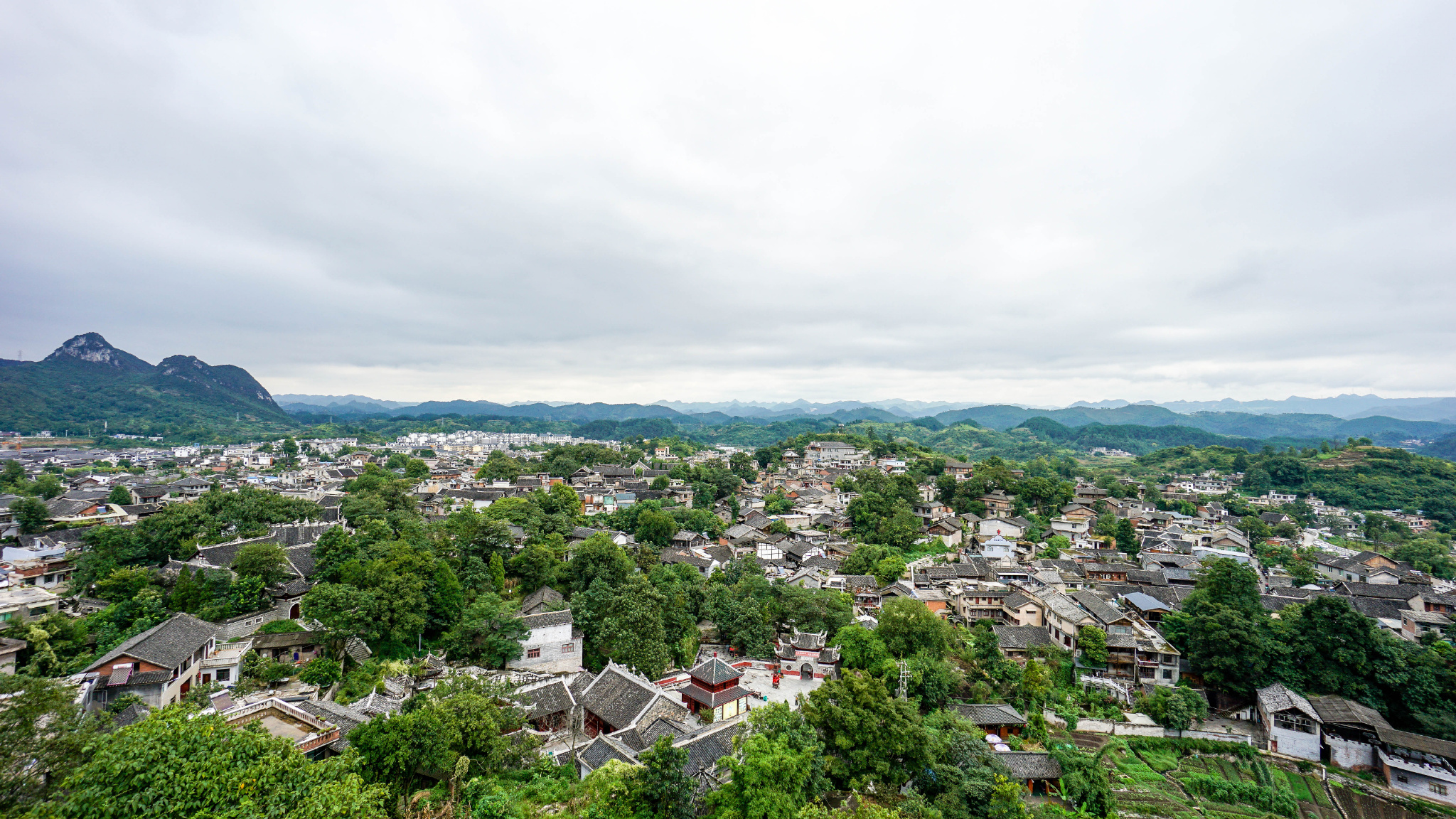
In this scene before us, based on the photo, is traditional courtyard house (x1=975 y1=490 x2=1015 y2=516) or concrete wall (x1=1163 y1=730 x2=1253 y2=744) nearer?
concrete wall (x1=1163 y1=730 x2=1253 y2=744)

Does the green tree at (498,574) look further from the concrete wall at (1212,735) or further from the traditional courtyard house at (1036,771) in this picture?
the concrete wall at (1212,735)

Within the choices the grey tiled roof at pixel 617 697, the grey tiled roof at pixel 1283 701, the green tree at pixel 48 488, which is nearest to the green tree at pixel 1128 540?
the grey tiled roof at pixel 1283 701

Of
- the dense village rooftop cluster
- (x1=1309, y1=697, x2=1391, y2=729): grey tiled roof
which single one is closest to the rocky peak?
the dense village rooftop cluster

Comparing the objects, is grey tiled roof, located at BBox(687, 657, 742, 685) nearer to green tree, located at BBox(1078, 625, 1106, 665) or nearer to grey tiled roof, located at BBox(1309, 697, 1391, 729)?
green tree, located at BBox(1078, 625, 1106, 665)

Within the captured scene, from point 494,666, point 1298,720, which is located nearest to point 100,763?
point 494,666

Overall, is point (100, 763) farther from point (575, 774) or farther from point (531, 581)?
point (531, 581)

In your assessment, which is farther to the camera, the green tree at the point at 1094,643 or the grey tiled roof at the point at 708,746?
the green tree at the point at 1094,643

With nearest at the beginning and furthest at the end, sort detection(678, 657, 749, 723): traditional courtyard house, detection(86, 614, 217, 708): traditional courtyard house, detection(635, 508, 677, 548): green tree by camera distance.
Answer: detection(86, 614, 217, 708): traditional courtyard house
detection(678, 657, 749, 723): traditional courtyard house
detection(635, 508, 677, 548): green tree
